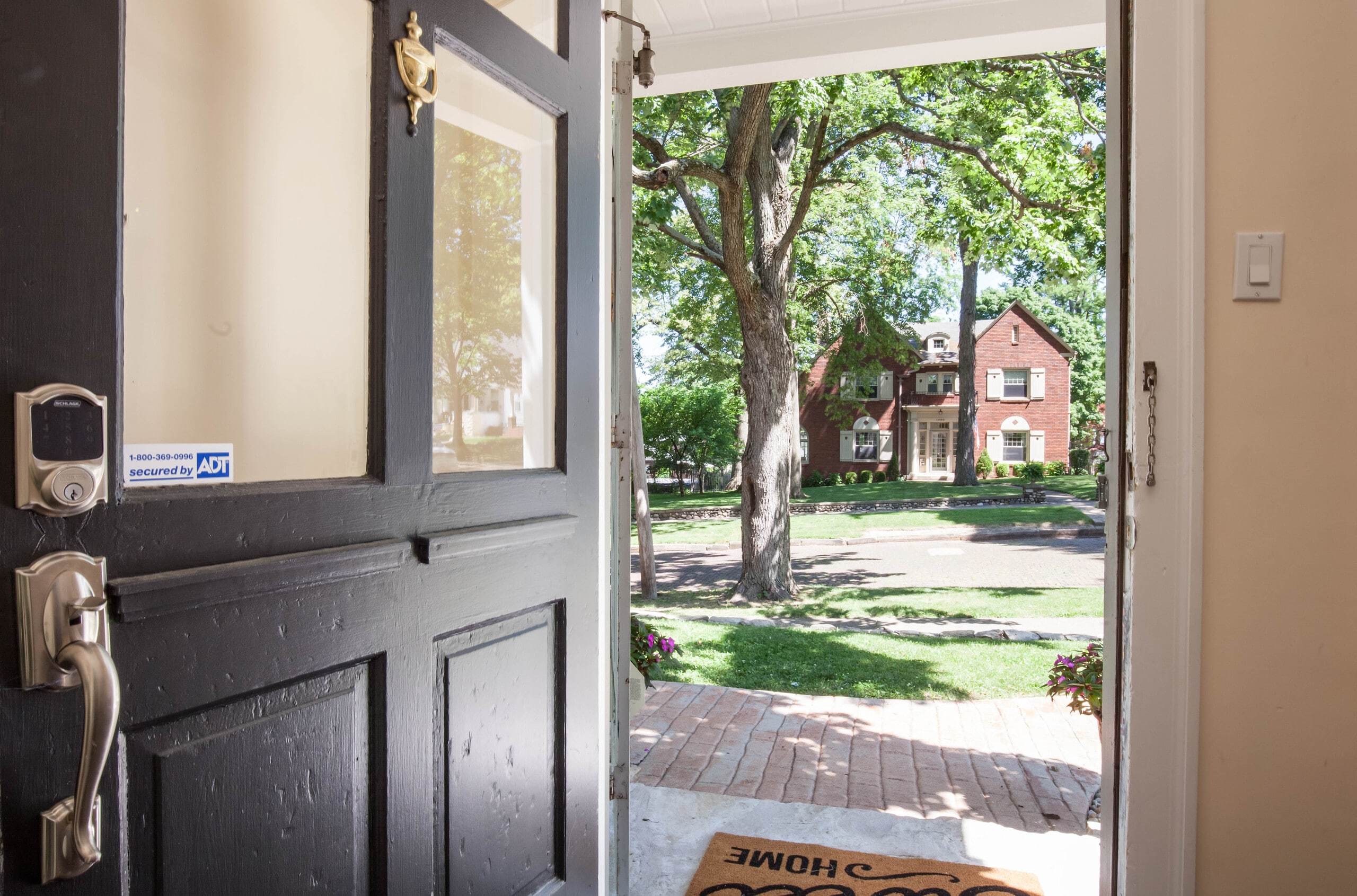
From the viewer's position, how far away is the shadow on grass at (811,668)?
5410mm

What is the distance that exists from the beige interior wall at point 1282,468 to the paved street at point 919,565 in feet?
28.6

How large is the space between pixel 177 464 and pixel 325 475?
8.9 inches

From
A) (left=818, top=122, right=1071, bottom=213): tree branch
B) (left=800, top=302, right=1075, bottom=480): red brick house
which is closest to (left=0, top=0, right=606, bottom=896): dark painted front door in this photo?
(left=818, top=122, right=1071, bottom=213): tree branch

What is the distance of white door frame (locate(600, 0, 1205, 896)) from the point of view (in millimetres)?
1713

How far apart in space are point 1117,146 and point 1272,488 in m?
0.76

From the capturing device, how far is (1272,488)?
170 centimetres

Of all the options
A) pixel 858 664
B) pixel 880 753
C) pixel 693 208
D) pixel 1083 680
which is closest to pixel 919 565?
pixel 693 208

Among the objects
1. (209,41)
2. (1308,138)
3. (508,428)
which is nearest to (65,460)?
(209,41)

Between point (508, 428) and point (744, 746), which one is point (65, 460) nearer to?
point (508, 428)

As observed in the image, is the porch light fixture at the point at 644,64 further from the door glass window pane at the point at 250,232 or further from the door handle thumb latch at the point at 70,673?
the door handle thumb latch at the point at 70,673

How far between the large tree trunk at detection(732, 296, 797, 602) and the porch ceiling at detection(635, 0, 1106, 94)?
5533 mm

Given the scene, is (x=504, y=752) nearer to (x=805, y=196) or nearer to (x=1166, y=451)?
(x=1166, y=451)

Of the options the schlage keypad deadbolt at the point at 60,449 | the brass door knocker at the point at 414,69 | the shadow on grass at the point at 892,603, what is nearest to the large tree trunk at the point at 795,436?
the shadow on grass at the point at 892,603

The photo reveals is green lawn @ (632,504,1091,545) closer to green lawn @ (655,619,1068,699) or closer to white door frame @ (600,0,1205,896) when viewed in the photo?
green lawn @ (655,619,1068,699)
